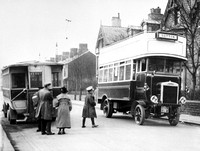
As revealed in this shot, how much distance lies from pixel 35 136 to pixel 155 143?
3.85 meters

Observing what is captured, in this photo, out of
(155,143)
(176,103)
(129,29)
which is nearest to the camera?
(155,143)

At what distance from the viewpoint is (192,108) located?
19922 mm

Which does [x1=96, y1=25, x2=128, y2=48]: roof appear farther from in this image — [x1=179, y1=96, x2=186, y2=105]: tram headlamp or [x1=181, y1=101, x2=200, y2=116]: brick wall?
[x1=179, y1=96, x2=186, y2=105]: tram headlamp

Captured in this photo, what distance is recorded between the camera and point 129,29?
43156mm

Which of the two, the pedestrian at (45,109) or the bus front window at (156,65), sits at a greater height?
the bus front window at (156,65)

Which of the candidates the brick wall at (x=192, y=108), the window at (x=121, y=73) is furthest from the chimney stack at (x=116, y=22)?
the window at (x=121, y=73)

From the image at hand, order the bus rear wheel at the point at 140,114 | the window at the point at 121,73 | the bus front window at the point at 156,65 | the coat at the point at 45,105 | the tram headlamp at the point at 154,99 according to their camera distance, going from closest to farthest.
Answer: the coat at the point at 45,105
the tram headlamp at the point at 154,99
the bus rear wheel at the point at 140,114
the bus front window at the point at 156,65
the window at the point at 121,73

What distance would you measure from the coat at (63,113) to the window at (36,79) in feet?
9.54

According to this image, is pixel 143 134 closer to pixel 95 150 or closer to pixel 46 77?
pixel 95 150

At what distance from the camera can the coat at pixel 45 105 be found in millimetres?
10852

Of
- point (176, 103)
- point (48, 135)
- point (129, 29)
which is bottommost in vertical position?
point (48, 135)

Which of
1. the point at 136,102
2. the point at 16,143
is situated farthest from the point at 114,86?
the point at 16,143

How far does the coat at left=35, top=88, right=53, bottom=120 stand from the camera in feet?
35.6

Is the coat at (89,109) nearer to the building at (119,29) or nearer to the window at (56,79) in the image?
the window at (56,79)
